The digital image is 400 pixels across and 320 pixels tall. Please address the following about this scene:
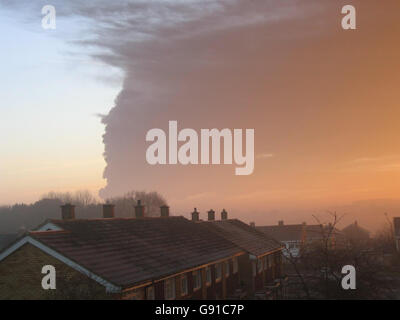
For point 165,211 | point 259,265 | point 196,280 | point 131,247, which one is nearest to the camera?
point 131,247

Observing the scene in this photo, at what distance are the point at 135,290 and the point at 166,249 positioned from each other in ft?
21.0

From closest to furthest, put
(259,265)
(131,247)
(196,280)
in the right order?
(131,247) → (196,280) → (259,265)

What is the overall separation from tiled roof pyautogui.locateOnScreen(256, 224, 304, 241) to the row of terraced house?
55250mm

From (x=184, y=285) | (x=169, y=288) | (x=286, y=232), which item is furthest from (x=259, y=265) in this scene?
(x=286, y=232)

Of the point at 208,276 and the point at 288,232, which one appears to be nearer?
the point at 208,276

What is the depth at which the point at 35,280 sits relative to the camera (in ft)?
61.8

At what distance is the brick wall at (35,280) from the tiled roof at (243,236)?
17.8 m

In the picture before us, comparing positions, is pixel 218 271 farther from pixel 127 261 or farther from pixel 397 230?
pixel 397 230

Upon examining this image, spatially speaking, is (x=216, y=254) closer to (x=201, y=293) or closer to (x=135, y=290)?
(x=201, y=293)

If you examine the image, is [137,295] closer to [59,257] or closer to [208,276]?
[59,257]

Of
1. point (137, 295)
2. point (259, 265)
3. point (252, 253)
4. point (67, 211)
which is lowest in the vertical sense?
point (259, 265)

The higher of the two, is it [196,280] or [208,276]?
[196,280]

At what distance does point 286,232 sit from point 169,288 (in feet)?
232

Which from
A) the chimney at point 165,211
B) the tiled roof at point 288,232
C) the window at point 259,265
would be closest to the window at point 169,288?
the chimney at point 165,211
